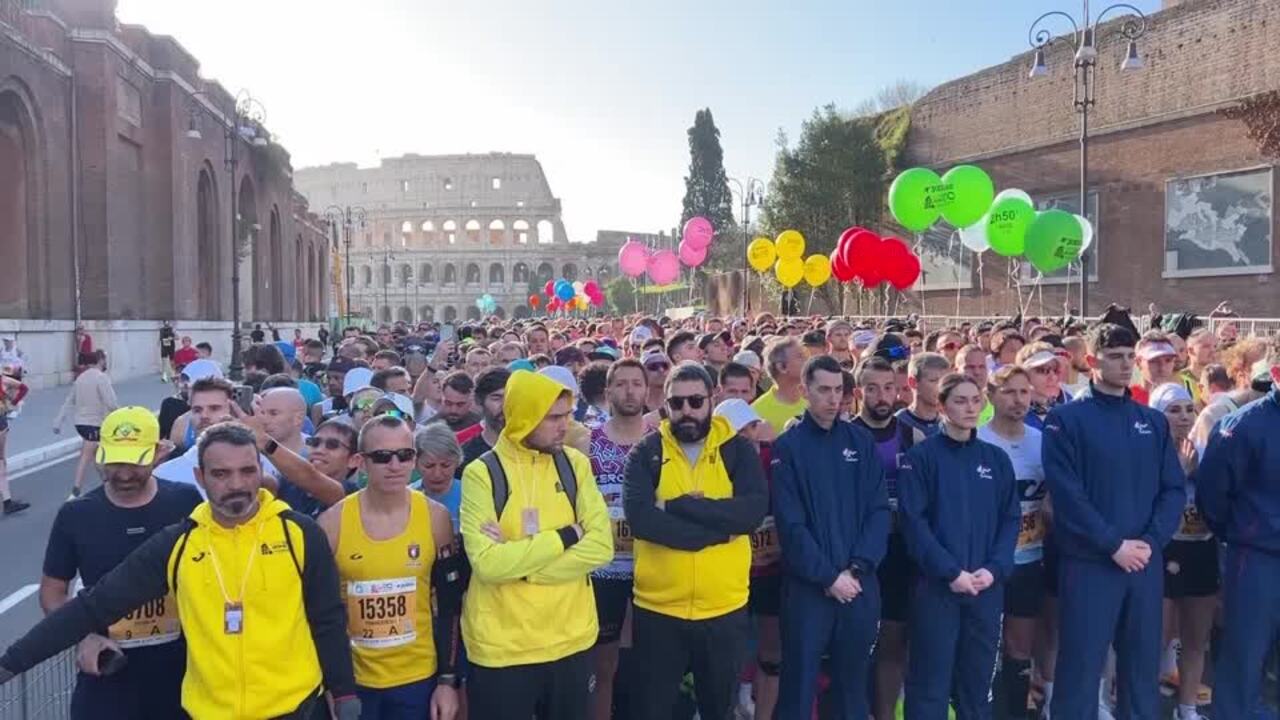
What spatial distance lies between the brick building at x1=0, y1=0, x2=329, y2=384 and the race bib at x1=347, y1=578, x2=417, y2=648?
23.0 meters

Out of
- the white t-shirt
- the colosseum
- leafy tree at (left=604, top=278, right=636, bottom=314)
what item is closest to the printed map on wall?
the white t-shirt

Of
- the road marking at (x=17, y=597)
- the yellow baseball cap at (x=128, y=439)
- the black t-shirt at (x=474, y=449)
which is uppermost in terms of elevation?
the yellow baseball cap at (x=128, y=439)

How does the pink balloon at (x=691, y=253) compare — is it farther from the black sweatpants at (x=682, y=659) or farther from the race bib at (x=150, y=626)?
the race bib at (x=150, y=626)

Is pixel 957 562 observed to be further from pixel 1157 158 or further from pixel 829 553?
pixel 1157 158

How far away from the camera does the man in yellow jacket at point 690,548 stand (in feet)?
13.3

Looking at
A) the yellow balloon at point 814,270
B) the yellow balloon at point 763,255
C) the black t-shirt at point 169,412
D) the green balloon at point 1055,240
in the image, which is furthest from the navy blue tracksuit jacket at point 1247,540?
the yellow balloon at point 763,255

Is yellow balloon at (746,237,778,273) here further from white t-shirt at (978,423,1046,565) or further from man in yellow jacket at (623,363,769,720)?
man in yellow jacket at (623,363,769,720)

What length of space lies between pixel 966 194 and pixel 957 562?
1121 cm

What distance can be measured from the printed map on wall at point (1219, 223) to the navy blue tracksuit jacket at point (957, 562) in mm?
24255

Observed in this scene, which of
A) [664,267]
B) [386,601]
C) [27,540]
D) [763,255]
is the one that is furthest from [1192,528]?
[664,267]

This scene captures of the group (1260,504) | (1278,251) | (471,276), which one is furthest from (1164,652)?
(471,276)

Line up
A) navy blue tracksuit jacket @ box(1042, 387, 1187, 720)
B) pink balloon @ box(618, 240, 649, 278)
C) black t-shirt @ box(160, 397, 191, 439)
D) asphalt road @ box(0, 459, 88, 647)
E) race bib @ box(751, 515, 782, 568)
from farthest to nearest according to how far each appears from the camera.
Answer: pink balloon @ box(618, 240, 649, 278) < asphalt road @ box(0, 459, 88, 647) < black t-shirt @ box(160, 397, 191, 439) < race bib @ box(751, 515, 782, 568) < navy blue tracksuit jacket @ box(1042, 387, 1187, 720)

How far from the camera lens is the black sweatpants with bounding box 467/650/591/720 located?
11.8ft

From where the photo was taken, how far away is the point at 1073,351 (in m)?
8.09
